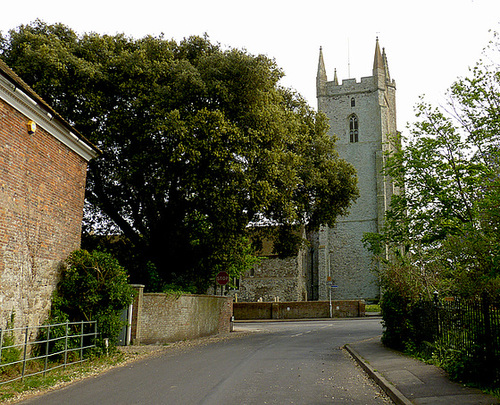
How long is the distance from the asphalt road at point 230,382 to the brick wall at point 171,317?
8.77 feet

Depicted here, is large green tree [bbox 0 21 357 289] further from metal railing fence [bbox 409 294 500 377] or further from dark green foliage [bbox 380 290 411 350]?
metal railing fence [bbox 409 294 500 377]

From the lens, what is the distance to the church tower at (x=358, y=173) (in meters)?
55.6

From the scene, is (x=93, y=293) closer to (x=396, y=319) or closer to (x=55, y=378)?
(x=55, y=378)

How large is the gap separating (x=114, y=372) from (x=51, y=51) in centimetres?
1253

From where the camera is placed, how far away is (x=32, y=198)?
11570 mm

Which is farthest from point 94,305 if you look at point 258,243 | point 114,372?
point 258,243

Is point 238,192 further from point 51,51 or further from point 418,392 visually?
point 418,392

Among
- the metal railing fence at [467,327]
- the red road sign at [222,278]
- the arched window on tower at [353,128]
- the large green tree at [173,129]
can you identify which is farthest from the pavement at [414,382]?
the arched window on tower at [353,128]

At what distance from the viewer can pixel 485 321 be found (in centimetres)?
847

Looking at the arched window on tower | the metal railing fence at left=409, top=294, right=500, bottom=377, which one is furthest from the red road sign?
the arched window on tower

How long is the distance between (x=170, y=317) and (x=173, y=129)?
7.35m

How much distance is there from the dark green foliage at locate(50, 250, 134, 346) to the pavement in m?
6.98

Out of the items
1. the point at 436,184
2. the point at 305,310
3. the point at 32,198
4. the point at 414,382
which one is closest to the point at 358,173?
the point at 305,310

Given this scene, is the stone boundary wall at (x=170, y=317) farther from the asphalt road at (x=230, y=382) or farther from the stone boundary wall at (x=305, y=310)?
the stone boundary wall at (x=305, y=310)
